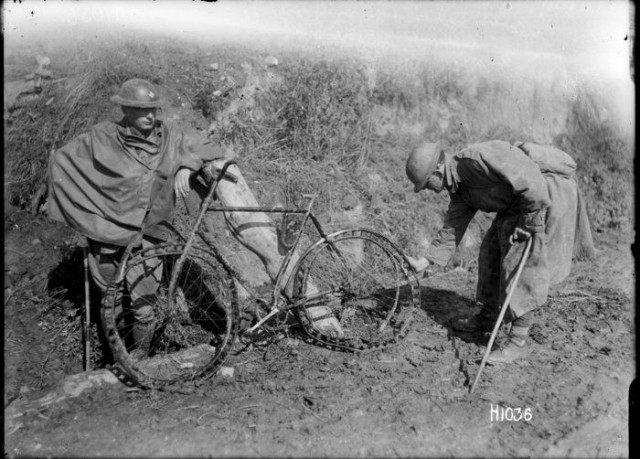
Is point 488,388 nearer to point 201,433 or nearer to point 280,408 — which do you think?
point 280,408

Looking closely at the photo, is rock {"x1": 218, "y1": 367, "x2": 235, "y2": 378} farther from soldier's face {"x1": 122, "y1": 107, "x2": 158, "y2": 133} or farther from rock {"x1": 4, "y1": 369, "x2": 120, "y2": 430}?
soldier's face {"x1": 122, "y1": 107, "x2": 158, "y2": 133}

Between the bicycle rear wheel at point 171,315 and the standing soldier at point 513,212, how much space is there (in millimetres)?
1909

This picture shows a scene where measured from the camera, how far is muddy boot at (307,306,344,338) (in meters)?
5.03

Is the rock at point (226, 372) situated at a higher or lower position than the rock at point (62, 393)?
lower

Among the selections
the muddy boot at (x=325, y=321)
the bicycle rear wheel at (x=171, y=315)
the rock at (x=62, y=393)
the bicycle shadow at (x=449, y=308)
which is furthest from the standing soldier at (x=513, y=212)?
the rock at (x=62, y=393)

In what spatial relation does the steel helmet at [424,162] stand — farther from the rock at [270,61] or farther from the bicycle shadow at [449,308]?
the rock at [270,61]

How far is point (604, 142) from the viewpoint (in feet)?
30.1

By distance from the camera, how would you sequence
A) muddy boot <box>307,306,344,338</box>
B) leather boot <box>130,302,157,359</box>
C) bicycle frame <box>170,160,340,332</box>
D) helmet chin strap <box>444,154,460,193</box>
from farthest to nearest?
muddy boot <box>307,306,344,338</box> → leather boot <box>130,302,157,359</box> → helmet chin strap <box>444,154,460,193</box> → bicycle frame <box>170,160,340,332</box>

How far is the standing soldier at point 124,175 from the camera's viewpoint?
430 centimetres

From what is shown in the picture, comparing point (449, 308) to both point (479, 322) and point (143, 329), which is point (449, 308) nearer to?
point (479, 322)

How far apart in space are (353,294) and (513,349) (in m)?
1.52

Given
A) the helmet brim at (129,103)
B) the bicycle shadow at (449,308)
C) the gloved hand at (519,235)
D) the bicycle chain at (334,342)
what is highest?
the helmet brim at (129,103)

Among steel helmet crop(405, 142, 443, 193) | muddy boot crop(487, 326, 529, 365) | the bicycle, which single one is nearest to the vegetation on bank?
the bicycle

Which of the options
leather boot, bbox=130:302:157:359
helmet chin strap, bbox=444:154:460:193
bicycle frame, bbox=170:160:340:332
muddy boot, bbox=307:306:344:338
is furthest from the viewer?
muddy boot, bbox=307:306:344:338
